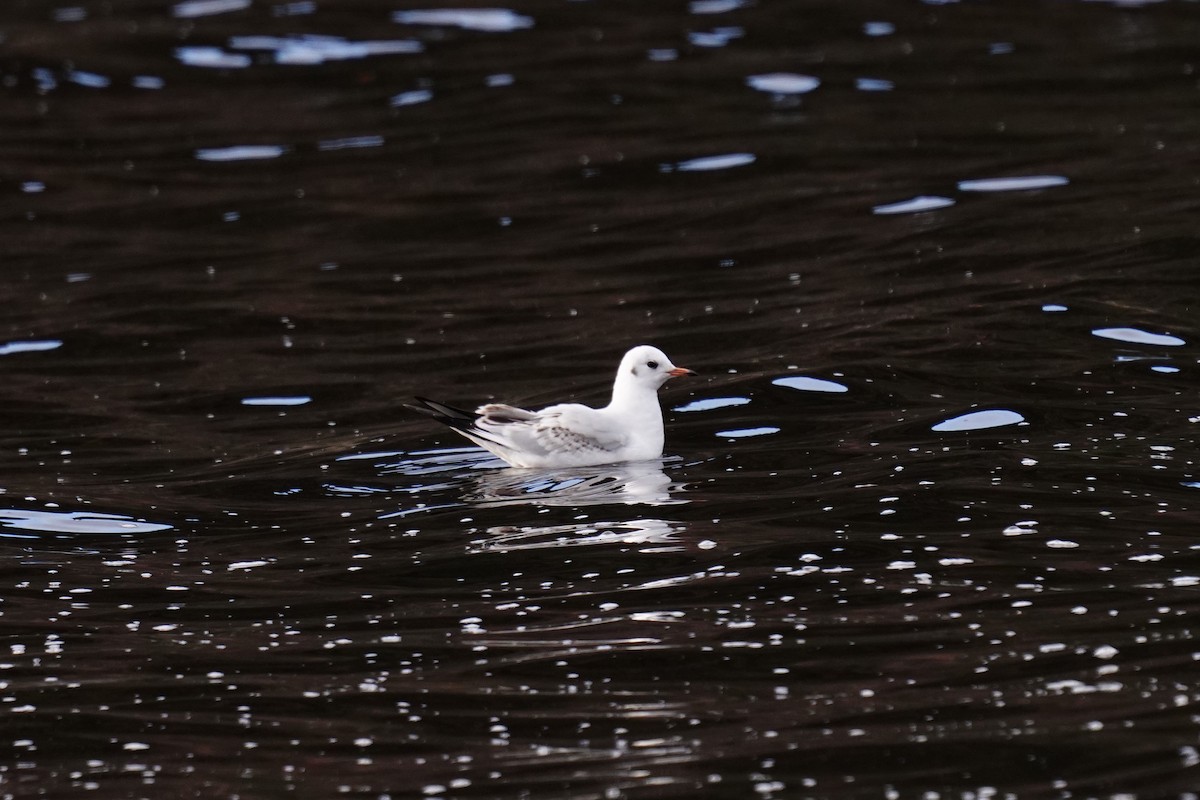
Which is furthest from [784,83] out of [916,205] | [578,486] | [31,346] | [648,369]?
[578,486]

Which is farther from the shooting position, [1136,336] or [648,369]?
[1136,336]

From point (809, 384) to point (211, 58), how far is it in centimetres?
1689

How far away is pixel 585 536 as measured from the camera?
11.7m

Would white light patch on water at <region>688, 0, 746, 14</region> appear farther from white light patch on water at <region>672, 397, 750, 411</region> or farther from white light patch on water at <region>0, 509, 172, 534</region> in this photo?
white light patch on water at <region>0, 509, 172, 534</region>

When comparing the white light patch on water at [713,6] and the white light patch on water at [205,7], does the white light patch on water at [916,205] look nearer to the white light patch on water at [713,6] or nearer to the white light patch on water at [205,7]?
the white light patch on water at [713,6]

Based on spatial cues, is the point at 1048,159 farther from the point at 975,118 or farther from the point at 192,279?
the point at 192,279

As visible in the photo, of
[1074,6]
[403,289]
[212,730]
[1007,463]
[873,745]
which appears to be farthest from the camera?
[1074,6]

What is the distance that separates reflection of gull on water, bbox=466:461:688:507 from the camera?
1273cm

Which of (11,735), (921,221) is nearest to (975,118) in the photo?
(921,221)

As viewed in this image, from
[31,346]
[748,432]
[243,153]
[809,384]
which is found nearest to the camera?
[748,432]

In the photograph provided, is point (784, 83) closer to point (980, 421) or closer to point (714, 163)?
point (714, 163)

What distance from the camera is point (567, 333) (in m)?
18.1

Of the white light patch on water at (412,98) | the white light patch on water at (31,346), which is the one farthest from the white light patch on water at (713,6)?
the white light patch on water at (31,346)

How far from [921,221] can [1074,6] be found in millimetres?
10973
